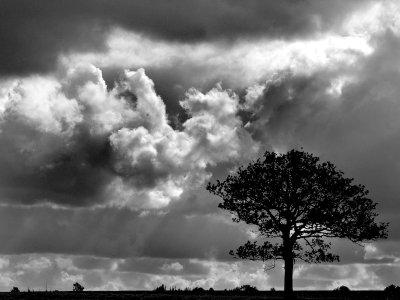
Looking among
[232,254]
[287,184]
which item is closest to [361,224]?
[287,184]

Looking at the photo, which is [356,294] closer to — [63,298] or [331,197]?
[331,197]

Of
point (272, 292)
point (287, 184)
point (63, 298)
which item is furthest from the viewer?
point (272, 292)

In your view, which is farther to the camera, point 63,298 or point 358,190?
point 358,190

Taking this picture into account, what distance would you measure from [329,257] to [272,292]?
29.4ft

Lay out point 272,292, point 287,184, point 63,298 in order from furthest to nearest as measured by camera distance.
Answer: point 272,292 < point 287,184 < point 63,298

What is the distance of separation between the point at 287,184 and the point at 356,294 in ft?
40.2

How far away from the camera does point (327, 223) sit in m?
64.9

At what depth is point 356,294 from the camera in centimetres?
6681

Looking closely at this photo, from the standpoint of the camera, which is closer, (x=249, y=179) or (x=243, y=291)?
(x=249, y=179)

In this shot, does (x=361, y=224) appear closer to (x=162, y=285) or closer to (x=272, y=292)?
(x=272, y=292)

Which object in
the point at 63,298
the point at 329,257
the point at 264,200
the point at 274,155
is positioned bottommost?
the point at 63,298

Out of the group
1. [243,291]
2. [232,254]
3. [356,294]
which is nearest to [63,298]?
[232,254]

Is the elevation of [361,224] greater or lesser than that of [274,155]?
lesser

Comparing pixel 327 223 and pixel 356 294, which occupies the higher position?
pixel 327 223
